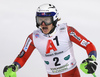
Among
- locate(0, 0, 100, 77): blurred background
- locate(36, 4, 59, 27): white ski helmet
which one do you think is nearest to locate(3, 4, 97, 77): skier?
locate(36, 4, 59, 27): white ski helmet

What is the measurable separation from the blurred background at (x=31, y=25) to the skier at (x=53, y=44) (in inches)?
65.3

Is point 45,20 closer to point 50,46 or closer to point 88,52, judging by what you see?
point 50,46

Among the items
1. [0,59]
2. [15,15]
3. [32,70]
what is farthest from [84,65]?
[15,15]

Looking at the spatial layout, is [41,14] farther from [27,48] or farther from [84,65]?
[84,65]

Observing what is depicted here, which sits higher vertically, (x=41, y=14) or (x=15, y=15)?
(x=41, y=14)

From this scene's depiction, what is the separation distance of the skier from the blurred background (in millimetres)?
1658

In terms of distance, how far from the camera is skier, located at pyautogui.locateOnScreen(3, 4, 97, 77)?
21.2 feet

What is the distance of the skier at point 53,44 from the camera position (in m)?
6.45

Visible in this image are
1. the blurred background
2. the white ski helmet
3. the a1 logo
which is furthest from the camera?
the blurred background

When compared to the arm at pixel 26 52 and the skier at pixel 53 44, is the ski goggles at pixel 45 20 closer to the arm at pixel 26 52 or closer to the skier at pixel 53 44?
the skier at pixel 53 44

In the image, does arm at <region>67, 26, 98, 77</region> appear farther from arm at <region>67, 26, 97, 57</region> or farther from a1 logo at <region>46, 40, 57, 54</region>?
a1 logo at <region>46, 40, 57, 54</region>

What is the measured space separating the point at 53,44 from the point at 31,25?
3.92 metres

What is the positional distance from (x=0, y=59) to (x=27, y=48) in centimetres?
233

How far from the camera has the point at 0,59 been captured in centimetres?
895
